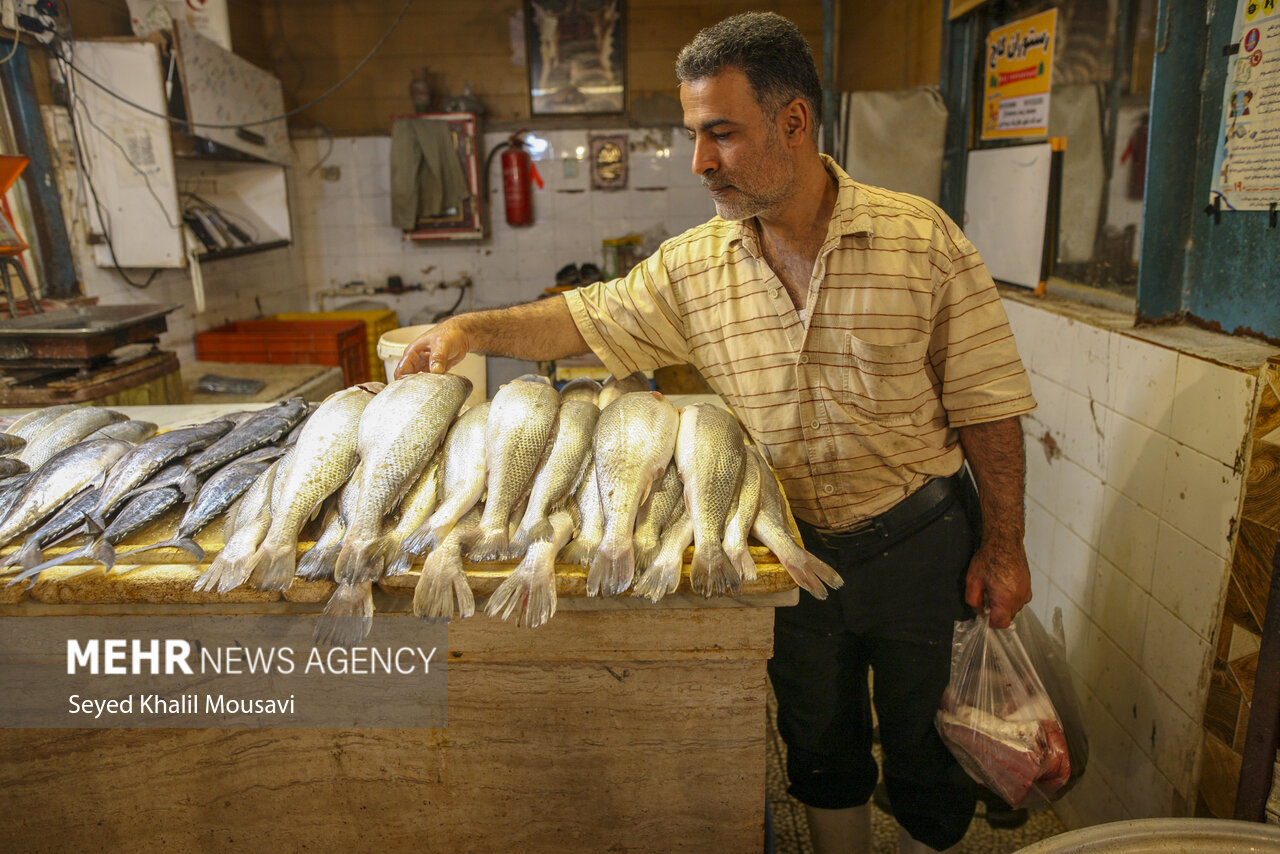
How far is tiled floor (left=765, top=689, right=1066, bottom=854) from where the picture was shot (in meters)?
2.55

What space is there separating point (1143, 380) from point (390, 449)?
213 cm

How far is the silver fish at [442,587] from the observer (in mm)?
1303

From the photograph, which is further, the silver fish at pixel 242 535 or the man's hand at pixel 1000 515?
the man's hand at pixel 1000 515

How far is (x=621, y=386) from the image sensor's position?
205 centimetres

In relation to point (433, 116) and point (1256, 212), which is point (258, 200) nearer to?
point (433, 116)

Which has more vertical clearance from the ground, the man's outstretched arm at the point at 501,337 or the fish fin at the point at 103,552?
the man's outstretched arm at the point at 501,337

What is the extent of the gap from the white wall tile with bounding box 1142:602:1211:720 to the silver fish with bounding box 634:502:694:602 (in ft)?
4.91

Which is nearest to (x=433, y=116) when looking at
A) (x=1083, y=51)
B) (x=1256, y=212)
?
(x=1083, y=51)

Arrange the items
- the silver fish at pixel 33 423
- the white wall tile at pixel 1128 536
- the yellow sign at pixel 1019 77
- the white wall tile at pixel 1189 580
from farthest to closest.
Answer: the yellow sign at pixel 1019 77, the white wall tile at pixel 1128 536, the silver fish at pixel 33 423, the white wall tile at pixel 1189 580

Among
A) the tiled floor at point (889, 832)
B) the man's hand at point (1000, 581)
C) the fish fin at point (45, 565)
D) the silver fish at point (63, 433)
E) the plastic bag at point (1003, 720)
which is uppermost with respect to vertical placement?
the silver fish at point (63, 433)

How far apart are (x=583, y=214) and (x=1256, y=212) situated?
6.01 meters

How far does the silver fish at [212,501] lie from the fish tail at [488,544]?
0.53m

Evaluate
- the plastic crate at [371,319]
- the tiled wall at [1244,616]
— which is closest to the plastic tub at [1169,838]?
the tiled wall at [1244,616]

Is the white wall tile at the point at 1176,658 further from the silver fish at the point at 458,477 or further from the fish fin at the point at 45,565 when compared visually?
the fish fin at the point at 45,565
